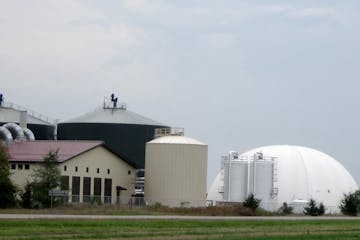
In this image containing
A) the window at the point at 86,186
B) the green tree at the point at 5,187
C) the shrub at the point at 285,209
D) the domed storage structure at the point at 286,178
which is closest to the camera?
the green tree at the point at 5,187

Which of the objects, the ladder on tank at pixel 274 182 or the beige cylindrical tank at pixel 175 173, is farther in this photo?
the ladder on tank at pixel 274 182

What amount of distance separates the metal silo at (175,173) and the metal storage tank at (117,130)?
10.3 m

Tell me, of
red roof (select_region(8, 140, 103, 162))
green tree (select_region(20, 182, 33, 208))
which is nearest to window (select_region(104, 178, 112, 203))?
red roof (select_region(8, 140, 103, 162))

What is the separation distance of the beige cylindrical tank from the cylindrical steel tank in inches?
408

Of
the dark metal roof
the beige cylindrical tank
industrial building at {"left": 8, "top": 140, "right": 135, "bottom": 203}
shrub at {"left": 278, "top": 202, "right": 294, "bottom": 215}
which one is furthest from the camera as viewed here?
the beige cylindrical tank

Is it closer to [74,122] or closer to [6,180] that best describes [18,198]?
[6,180]

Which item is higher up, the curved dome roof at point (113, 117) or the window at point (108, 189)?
the curved dome roof at point (113, 117)

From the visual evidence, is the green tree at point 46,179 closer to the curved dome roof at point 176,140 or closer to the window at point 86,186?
the window at point 86,186

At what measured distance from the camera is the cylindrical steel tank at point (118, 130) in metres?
106

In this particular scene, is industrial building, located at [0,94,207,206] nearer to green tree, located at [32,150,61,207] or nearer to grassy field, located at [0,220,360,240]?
green tree, located at [32,150,61,207]

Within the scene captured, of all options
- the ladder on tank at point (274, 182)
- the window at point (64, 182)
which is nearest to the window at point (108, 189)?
the window at point (64, 182)

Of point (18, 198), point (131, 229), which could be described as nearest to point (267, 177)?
point (18, 198)

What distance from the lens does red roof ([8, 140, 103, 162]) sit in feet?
287

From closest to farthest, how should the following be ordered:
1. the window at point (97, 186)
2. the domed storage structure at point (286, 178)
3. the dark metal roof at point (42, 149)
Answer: the dark metal roof at point (42, 149) → the window at point (97, 186) → the domed storage structure at point (286, 178)
